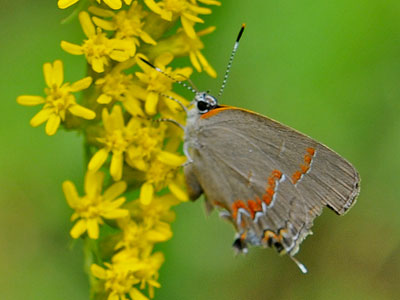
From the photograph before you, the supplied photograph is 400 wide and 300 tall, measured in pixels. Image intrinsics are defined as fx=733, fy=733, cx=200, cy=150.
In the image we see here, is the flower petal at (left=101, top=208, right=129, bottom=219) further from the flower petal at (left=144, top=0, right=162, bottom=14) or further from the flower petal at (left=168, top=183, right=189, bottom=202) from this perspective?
the flower petal at (left=144, top=0, right=162, bottom=14)

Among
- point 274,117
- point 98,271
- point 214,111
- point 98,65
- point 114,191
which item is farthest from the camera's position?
point 274,117

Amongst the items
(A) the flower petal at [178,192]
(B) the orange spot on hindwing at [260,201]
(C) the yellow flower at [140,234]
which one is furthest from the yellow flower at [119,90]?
(B) the orange spot on hindwing at [260,201]

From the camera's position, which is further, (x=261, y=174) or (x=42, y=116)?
(x=261, y=174)

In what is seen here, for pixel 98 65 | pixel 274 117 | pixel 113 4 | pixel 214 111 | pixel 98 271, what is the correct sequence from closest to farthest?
1. pixel 113 4
2. pixel 98 65
3. pixel 98 271
4. pixel 214 111
5. pixel 274 117

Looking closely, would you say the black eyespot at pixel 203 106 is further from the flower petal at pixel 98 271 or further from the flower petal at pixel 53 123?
the flower petal at pixel 98 271

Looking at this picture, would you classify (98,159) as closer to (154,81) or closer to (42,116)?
(42,116)

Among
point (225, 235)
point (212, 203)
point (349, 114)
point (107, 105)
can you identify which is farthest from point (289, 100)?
point (107, 105)

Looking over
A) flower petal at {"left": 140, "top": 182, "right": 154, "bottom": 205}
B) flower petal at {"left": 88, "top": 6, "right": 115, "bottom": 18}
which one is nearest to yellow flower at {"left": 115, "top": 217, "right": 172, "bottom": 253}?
flower petal at {"left": 140, "top": 182, "right": 154, "bottom": 205}

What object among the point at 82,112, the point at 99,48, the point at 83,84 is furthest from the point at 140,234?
the point at 99,48
